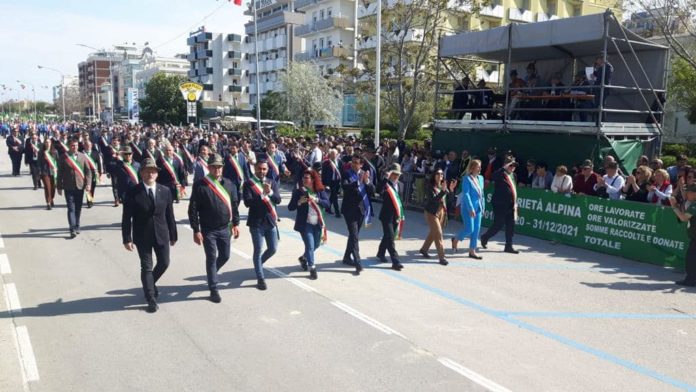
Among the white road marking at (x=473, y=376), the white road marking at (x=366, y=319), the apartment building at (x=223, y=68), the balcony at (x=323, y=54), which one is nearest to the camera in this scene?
the white road marking at (x=473, y=376)

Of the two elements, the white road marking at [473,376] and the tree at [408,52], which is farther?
the tree at [408,52]

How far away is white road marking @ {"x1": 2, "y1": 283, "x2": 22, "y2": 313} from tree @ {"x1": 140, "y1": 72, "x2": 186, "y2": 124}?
2167 inches

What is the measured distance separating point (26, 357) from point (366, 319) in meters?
3.62

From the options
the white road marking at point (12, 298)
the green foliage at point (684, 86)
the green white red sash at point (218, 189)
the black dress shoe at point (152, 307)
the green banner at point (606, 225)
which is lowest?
the white road marking at point (12, 298)

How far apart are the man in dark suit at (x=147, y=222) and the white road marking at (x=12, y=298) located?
1601mm

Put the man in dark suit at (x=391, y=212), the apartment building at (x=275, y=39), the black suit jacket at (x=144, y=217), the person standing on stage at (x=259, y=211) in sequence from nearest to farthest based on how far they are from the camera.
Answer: the black suit jacket at (x=144, y=217), the person standing on stage at (x=259, y=211), the man in dark suit at (x=391, y=212), the apartment building at (x=275, y=39)

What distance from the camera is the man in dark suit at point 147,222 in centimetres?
703

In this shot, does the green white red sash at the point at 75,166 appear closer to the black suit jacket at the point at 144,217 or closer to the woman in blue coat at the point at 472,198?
the black suit jacket at the point at 144,217

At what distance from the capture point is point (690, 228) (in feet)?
29.6

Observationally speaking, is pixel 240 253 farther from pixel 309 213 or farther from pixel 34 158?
pixel 34 158

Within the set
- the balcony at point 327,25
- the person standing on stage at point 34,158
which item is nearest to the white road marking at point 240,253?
the person standing on stage at point 34,158

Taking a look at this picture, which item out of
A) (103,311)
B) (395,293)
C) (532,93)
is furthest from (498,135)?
(103,311)

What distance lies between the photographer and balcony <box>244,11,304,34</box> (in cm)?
6800

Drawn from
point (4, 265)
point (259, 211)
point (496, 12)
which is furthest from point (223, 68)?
point (259, 211)
